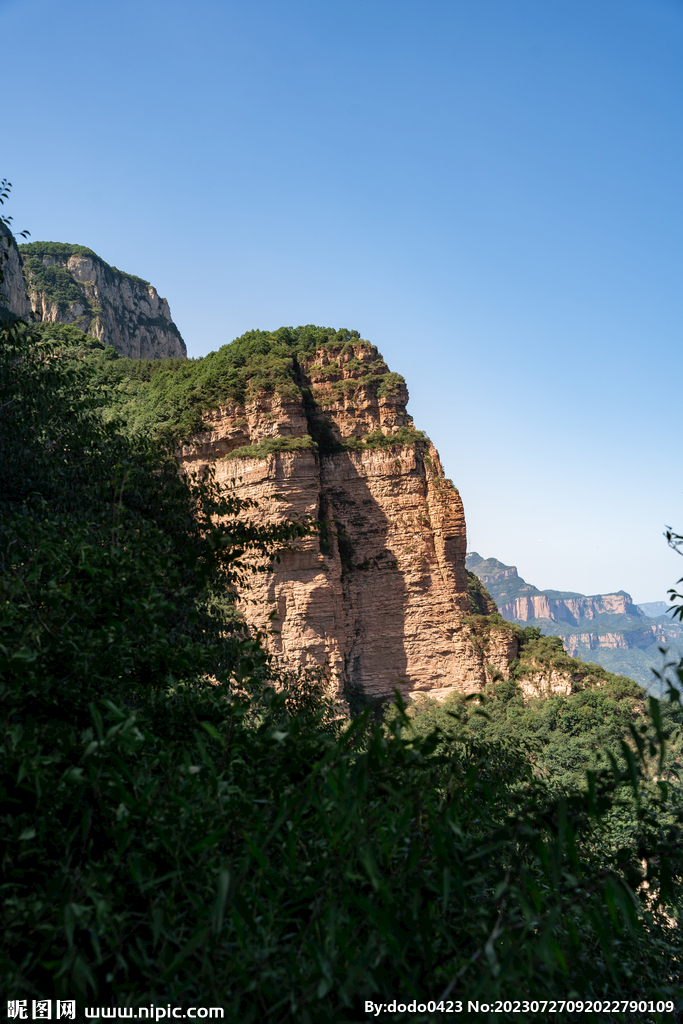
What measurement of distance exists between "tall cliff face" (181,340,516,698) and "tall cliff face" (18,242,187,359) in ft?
180

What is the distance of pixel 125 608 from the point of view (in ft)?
13.3

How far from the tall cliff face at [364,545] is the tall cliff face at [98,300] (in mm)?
54881

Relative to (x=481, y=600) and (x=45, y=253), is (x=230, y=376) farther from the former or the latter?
(x=45, y=253)

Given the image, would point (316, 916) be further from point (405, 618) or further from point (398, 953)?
point (405, 618)

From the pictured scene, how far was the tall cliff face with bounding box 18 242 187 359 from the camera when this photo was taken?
81.6 metres

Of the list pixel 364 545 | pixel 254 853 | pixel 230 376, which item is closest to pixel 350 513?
pixel 364 545

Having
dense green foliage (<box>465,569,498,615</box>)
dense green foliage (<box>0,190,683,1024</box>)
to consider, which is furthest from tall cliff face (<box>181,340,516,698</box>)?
dense green foliage (<box>0,190,683,1024</box>)

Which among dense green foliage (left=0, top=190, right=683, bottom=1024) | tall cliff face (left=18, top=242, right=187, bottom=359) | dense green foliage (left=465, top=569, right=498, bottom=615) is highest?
tall cliff face (left=18, top=242, right=187, bottom=359)

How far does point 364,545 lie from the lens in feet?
106

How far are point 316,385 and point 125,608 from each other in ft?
109

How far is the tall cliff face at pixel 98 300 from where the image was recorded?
81.6m

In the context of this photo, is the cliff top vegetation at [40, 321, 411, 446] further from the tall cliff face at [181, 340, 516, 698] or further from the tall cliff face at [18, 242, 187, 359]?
the tall cliff face at [18, 242, 187, 359]

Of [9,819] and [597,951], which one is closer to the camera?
[9,819]

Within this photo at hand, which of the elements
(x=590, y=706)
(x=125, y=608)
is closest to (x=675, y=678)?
(x=125, y=608)
